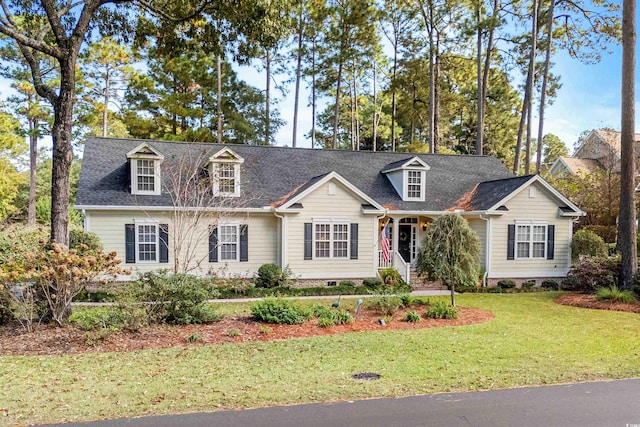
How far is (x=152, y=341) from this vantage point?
334 inches

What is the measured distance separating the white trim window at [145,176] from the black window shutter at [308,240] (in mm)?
5877

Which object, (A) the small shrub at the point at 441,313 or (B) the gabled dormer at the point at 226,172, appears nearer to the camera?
(A) the small shrub at the point at 441,313

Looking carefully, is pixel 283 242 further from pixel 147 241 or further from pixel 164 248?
pixel 147 241

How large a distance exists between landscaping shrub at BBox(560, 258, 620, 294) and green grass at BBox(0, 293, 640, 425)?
5.97 metres

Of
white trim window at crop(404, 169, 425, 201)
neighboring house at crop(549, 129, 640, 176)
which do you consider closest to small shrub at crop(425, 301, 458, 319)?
white trim window at crop(404, 169, 425, 201)

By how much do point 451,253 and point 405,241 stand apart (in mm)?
7559

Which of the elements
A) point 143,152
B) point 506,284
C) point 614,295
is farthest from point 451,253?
point 143,152

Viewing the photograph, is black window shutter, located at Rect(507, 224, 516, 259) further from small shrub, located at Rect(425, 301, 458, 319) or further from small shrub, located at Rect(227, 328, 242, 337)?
small shrub, located at Rect(227, 328, 242, 337)

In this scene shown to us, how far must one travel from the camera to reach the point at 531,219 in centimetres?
1780

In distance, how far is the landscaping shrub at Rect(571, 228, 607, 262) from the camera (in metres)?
17.8

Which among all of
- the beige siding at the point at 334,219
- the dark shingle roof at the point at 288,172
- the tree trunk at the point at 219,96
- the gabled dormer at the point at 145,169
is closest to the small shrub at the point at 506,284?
the dark shingle roof at the point at 288,172

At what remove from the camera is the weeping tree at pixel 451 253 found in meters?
12.0

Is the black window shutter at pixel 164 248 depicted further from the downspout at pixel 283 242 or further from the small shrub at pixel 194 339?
the small shrub at pixel 194 339

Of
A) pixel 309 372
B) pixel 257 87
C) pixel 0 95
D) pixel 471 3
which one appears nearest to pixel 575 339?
pixel 309 372
